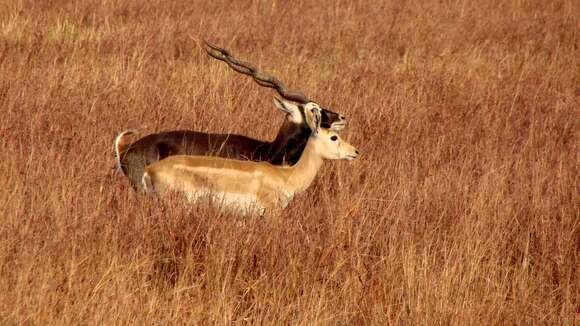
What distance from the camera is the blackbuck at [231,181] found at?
5.11m

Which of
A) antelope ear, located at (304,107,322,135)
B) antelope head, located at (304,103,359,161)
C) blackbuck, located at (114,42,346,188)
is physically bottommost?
blackbuck, located at (114,42,346,188)

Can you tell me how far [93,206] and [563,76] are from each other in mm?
6123

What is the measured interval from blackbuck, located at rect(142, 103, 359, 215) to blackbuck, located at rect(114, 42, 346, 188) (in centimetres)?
50

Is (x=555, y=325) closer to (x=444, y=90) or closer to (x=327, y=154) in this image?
(x=327, y=154)

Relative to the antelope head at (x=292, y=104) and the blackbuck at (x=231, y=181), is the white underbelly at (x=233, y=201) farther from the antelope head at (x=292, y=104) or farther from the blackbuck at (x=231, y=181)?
the antelope head at (x=292, y=104)

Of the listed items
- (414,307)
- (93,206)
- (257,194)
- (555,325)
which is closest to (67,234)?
(93,206)

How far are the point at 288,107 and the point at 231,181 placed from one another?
47.3 inches

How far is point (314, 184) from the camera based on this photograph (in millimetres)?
6266

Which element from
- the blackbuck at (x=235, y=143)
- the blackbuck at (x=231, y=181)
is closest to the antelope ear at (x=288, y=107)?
the blackbuck at (x=235, y=143)

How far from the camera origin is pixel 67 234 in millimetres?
4488

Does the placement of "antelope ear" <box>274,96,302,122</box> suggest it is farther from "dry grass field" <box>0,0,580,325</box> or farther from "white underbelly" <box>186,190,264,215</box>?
"white underbelly" <box>186,190,264,215</box>

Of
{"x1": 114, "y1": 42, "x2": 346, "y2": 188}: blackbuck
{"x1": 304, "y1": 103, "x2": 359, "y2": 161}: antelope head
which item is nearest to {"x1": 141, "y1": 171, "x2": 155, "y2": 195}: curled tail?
{"x1": 114, "y1": 42, "x2": 346, "y2": 188}: blackbuck

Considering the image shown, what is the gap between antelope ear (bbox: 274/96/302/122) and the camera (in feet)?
20.6

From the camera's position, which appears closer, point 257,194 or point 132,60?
point 257,194
